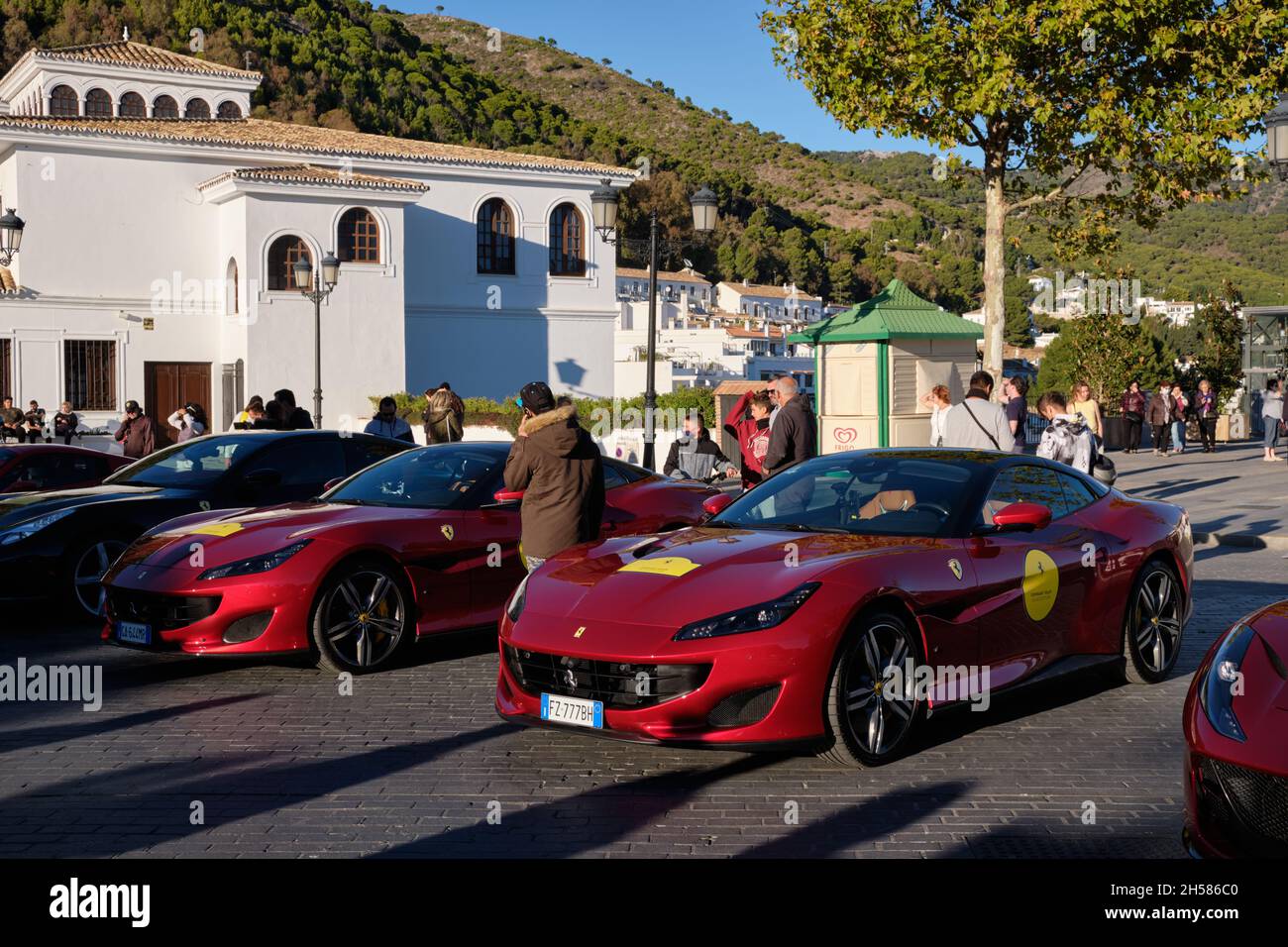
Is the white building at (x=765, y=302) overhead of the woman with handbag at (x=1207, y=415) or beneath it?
overhead

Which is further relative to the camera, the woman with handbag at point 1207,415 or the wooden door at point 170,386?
the wooden door at point 170,386

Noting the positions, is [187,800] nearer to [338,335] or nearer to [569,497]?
[569,497]

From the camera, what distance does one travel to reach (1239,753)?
14.0ft

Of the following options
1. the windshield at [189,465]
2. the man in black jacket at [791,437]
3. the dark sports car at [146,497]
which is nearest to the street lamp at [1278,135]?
the man in black jacket at [791,437]

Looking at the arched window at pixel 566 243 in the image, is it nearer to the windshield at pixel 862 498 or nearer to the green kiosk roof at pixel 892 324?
the green kiosk roof at pixel 892 324

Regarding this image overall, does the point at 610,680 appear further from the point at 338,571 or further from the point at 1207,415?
the point at 1207,415

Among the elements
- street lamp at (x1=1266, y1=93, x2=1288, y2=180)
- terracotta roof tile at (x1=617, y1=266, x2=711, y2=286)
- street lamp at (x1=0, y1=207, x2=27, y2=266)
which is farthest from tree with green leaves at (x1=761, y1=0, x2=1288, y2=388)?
terracotta roof tile at (x1=617, y1=266, x2=711, y2=286)

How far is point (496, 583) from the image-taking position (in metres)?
9.52

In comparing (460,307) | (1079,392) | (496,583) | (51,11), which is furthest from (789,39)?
(51,11)

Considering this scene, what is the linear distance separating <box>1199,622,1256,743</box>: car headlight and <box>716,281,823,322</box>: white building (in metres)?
112

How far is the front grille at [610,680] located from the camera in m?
6.11

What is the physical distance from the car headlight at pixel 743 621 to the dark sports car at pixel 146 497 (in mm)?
5500

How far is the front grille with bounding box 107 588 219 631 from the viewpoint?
8508mm

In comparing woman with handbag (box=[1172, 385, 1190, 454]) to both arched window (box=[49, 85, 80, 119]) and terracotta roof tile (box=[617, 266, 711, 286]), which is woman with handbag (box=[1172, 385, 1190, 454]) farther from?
terracotta roof tile (box=[617, 266, 711, 286])
